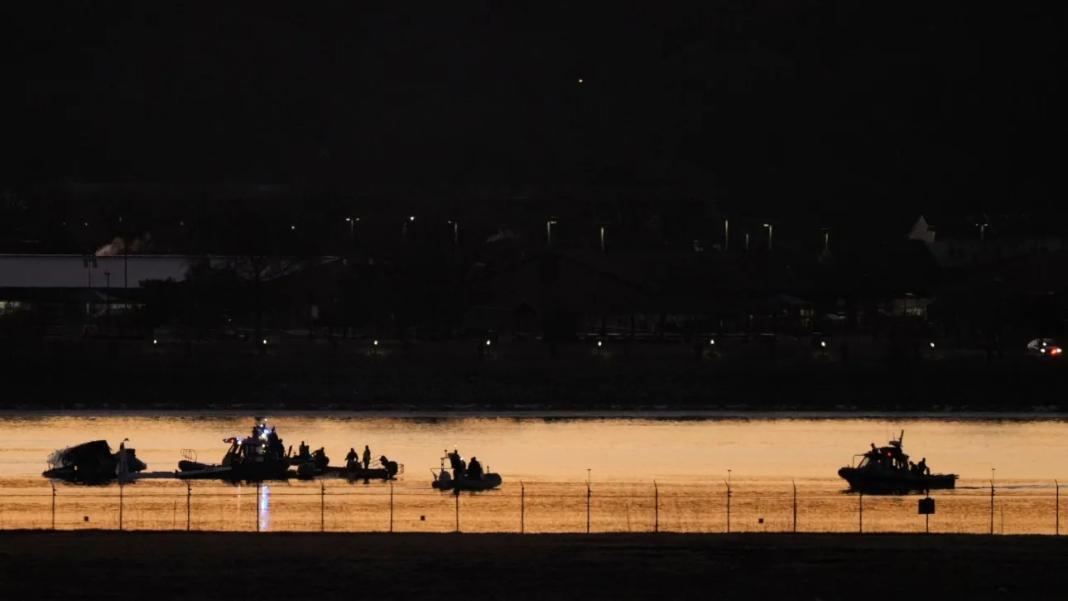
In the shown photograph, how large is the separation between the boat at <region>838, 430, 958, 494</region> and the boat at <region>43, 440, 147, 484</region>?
17395 mm

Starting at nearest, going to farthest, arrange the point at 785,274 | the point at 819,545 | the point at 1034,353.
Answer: the point at 819,545 < the point at 1034,353 < the point at 785,274

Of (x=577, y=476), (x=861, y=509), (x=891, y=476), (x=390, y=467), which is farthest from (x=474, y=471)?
(x=891, y=476)

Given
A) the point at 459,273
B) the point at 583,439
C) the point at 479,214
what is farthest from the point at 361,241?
the point at 583,439

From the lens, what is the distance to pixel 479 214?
6845 inches

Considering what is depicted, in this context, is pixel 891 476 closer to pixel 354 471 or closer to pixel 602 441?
pixel 602 441

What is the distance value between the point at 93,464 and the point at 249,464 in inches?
150

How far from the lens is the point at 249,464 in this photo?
157 feet

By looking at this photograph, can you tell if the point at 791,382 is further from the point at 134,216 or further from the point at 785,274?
the point at 134,216

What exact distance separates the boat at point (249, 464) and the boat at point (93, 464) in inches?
50.2

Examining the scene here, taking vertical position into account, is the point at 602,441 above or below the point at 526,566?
above

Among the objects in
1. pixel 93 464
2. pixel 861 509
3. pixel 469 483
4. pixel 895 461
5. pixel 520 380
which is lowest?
pixel 861 509

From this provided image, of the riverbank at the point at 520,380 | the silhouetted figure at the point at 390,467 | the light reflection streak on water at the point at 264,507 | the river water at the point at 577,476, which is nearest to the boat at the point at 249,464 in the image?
the river water at the point at 577,476

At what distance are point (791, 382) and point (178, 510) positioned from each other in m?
34.6

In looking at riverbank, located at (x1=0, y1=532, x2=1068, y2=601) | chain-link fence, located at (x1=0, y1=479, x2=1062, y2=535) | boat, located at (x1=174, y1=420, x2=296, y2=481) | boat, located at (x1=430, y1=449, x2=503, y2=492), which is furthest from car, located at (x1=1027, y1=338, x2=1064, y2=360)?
riverbank, located at (x1=0, y1=532, x2=1068, y2=601)
